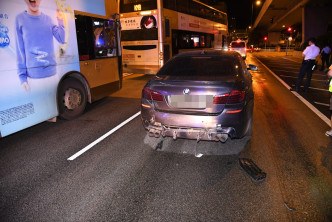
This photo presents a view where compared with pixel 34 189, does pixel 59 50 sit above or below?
above

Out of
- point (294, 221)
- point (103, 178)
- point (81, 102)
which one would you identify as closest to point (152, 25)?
point (81, 102)

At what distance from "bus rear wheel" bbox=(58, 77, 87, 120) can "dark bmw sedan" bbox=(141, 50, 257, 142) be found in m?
2.72

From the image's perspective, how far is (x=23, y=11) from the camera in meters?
4.99

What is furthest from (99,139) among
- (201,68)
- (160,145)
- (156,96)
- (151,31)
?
(151,31)

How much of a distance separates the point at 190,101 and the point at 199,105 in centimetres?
15

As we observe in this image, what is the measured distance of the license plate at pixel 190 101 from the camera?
13.1 feet

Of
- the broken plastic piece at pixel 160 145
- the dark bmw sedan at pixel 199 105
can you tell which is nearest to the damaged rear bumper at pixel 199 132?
the dark bmw sedan at pixel 199 105

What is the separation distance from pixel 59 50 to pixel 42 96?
45.4 inches

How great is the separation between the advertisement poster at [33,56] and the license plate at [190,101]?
2.95 meters

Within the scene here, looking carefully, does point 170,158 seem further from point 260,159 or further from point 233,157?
point 260,159

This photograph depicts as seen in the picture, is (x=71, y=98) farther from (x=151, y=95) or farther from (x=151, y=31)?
(x=151, y=31)

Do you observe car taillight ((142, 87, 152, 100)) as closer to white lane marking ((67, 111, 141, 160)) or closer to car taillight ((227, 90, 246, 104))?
car taillight ((227, 90, 246, 104))

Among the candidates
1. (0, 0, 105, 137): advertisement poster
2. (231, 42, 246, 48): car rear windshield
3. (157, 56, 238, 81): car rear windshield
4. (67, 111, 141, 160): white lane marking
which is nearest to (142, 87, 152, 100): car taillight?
(157, 56, 238, 81): car rear windshield

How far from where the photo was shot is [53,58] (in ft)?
19.3
